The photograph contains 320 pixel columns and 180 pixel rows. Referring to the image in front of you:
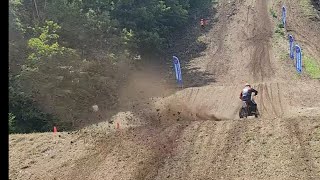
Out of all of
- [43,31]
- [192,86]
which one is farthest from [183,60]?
[43,31]

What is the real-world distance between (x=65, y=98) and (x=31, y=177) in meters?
6.55

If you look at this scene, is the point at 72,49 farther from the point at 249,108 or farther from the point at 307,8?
the point at 307,8

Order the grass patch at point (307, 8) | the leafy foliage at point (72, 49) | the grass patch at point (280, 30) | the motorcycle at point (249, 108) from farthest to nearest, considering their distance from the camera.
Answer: the grass patch at point (307, 8)
the grass patch at point (280, 30)
the leafy foliage at point (72, 49)
the motorcycle at point (249, 108)

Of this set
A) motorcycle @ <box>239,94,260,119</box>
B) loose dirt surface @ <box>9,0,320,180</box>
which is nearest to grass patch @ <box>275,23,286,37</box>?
loose dirt surface @ <box>9,0,320,180</box>

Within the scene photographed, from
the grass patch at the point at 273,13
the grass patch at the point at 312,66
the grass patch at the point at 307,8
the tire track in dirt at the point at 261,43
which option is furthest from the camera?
the grass patch at the point at 273,13

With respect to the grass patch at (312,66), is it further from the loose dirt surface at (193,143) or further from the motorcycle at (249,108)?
→ the motorcycle at (249,108)

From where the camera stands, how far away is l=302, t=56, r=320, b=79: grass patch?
20922 mm

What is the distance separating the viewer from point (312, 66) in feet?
72.4

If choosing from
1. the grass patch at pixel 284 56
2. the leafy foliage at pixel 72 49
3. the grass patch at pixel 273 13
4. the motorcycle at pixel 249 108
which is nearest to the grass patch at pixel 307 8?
Answer: the grass patch at pixel 273 13

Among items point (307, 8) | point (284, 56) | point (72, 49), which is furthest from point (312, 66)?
point (72, 49)

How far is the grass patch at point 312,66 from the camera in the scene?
2092 cm

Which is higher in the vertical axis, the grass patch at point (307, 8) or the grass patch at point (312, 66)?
the grass patch at point (307, 8)

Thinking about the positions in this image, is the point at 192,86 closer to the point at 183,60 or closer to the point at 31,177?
the point at 183,60

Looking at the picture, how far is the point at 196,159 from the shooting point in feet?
33.9
